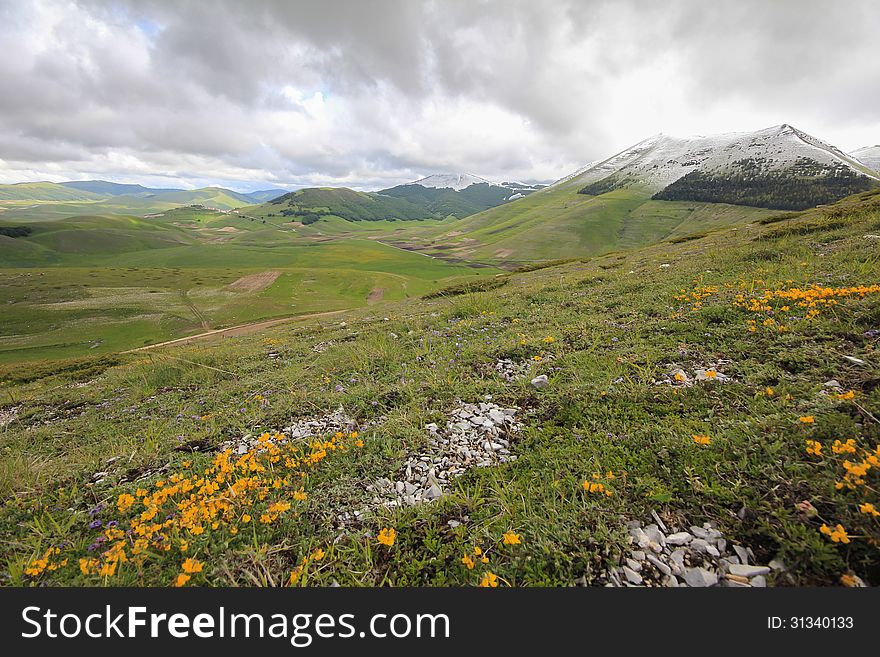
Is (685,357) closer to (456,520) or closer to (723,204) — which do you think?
(456,520)

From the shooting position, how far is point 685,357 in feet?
23.5

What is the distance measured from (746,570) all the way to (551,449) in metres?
2.42

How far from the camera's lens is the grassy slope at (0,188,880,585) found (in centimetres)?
379

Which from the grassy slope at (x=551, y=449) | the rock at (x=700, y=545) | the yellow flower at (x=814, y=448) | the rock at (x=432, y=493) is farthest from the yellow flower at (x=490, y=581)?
the yellow flower at (x=814, y=448)

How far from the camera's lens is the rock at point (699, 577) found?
3318mm

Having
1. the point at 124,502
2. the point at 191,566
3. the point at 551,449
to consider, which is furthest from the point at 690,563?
the point at 124,502

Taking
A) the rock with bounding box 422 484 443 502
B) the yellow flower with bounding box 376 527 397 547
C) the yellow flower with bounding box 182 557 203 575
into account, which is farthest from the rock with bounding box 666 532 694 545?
the yellow flower with bounding box 182 557 203 575

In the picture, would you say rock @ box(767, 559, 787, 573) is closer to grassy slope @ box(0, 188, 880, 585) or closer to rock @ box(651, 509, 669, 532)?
grassy slope @ box(0, 188, 880, 585)

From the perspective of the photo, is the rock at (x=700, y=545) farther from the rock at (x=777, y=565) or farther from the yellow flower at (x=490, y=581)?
the yellow flower at (x=490, y=581)

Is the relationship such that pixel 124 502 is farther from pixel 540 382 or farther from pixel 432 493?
pixel 540 382

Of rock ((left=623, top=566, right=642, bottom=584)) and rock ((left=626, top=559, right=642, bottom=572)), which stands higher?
rock ((left=626, top=559, right=642, bottom=572))

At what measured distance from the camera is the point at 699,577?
11.0 feet

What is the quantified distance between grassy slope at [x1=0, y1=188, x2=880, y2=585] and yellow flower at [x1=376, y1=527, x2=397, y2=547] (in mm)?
156

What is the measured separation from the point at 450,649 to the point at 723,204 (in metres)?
259
